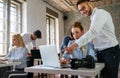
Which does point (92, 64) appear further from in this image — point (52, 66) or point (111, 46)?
point (111, 46)

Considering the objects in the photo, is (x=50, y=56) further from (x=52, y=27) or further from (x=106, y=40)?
(x=52, y=27)

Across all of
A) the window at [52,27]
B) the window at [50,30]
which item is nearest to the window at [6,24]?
the window at [52,27]

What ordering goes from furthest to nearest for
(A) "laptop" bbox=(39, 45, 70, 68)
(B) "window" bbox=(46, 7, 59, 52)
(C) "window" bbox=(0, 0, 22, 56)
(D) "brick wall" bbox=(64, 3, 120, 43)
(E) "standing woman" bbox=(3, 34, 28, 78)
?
(D) "brick wall" bbox=(64, 3, 120, 43) < (B) "window" bbox=(46, 7, 59, 52) < (C) "window" bbox=(0, 0, 22, 56) < (E) "standing woman" bbox=(3, 34, 28, 78) < (A) "laptop" bbox=(39, 45, 70, 68)

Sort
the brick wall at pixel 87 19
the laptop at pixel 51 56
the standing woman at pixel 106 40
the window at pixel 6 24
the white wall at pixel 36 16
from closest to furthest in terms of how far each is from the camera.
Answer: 1. the laptop at pixel 51 56
2. the standing woman at pixel 106 40
3. the window at pixel 6 24
4. the white wall at pixel 36 16
5. the brick wall at pixel 87 19

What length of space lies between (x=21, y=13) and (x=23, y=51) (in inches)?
102

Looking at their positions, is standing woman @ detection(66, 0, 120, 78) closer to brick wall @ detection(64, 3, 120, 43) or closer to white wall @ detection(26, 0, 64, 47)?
white wall @ detection(26, 0, 64, 47)

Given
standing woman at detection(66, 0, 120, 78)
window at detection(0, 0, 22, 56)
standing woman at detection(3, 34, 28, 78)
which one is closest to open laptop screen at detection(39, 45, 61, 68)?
standing woman at detection(66, 0, 120, 78)

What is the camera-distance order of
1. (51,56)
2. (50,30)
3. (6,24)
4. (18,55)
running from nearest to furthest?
(51,56) → (18,55) → (6,24) → (50,30)

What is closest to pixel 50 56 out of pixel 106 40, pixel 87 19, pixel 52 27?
Answer: pixel 106 40

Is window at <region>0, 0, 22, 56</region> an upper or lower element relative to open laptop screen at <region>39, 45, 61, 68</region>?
upper

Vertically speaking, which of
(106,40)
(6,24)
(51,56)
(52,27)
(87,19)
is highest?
(87,19)

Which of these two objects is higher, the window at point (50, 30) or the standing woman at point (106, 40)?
the window at point (50, 30)

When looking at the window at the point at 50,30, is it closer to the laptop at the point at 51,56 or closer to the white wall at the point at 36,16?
the white wall at the point at 36,16

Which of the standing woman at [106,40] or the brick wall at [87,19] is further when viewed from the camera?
the brick wall at [87,19]
